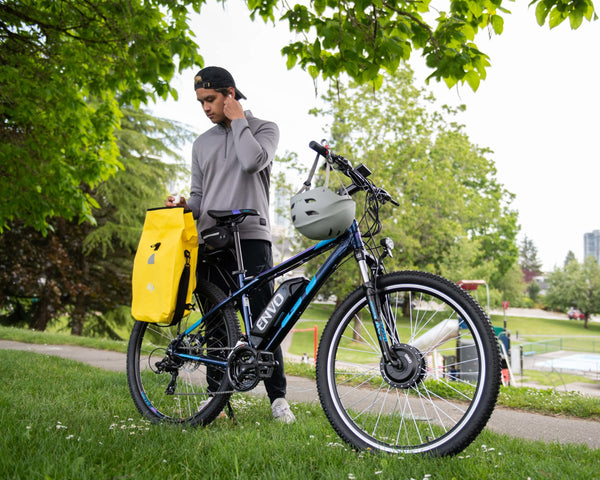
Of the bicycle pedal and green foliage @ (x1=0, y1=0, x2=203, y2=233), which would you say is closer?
the bicycle pedal

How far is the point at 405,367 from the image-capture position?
7.50ft

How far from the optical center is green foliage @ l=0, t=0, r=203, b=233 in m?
5.63

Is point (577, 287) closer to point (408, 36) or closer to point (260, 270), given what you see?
point (408, 36)

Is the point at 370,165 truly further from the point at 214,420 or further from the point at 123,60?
the point at 214,420

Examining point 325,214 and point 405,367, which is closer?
point 405,367

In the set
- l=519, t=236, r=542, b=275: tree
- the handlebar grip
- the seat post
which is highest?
l=519, t=236, r=542, b=275: tree

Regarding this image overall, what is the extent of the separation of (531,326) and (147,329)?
165 ft

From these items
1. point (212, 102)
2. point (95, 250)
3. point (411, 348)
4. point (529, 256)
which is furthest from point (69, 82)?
point (529, 256)

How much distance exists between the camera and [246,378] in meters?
2.79

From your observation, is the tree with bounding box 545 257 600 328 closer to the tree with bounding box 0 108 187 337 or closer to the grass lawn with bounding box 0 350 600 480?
the tree with bounding box 0 108 187 337

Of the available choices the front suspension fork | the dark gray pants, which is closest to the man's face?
the dark gray pants

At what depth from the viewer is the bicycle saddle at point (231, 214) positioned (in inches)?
116

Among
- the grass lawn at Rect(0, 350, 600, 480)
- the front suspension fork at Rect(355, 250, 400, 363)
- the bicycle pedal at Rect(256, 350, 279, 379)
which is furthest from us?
the bicycle pedal at Rect(256, 350, 279, 379)

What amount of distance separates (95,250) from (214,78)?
15.5 metres
